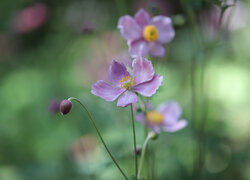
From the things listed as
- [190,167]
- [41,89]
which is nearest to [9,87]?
[41,89]

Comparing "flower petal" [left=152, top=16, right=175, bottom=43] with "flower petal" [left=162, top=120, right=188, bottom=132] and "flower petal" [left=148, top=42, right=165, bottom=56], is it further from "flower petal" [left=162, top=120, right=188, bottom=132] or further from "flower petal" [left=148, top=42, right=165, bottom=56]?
"flower petal" [left=162, top=120, right=188, bottom=132]

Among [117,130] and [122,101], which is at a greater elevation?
[122,101]

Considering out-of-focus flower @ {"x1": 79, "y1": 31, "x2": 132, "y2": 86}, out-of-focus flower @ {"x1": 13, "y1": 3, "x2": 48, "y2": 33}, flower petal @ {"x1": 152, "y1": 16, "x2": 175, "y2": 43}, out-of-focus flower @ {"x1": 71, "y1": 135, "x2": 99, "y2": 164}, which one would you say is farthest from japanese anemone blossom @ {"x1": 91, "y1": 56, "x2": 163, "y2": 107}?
out-of-focus flower @ {"x1": 13, "y1": 3, "x2": 48, "y2": 33}

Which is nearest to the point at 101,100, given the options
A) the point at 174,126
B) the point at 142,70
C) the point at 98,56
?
the point at 174,126

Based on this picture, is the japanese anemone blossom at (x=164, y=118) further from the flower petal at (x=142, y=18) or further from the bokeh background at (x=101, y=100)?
the flower petal at (x=142, y=18)

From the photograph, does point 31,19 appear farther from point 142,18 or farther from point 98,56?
point 142,18

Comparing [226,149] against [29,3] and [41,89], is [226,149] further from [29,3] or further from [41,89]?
[29,3]
